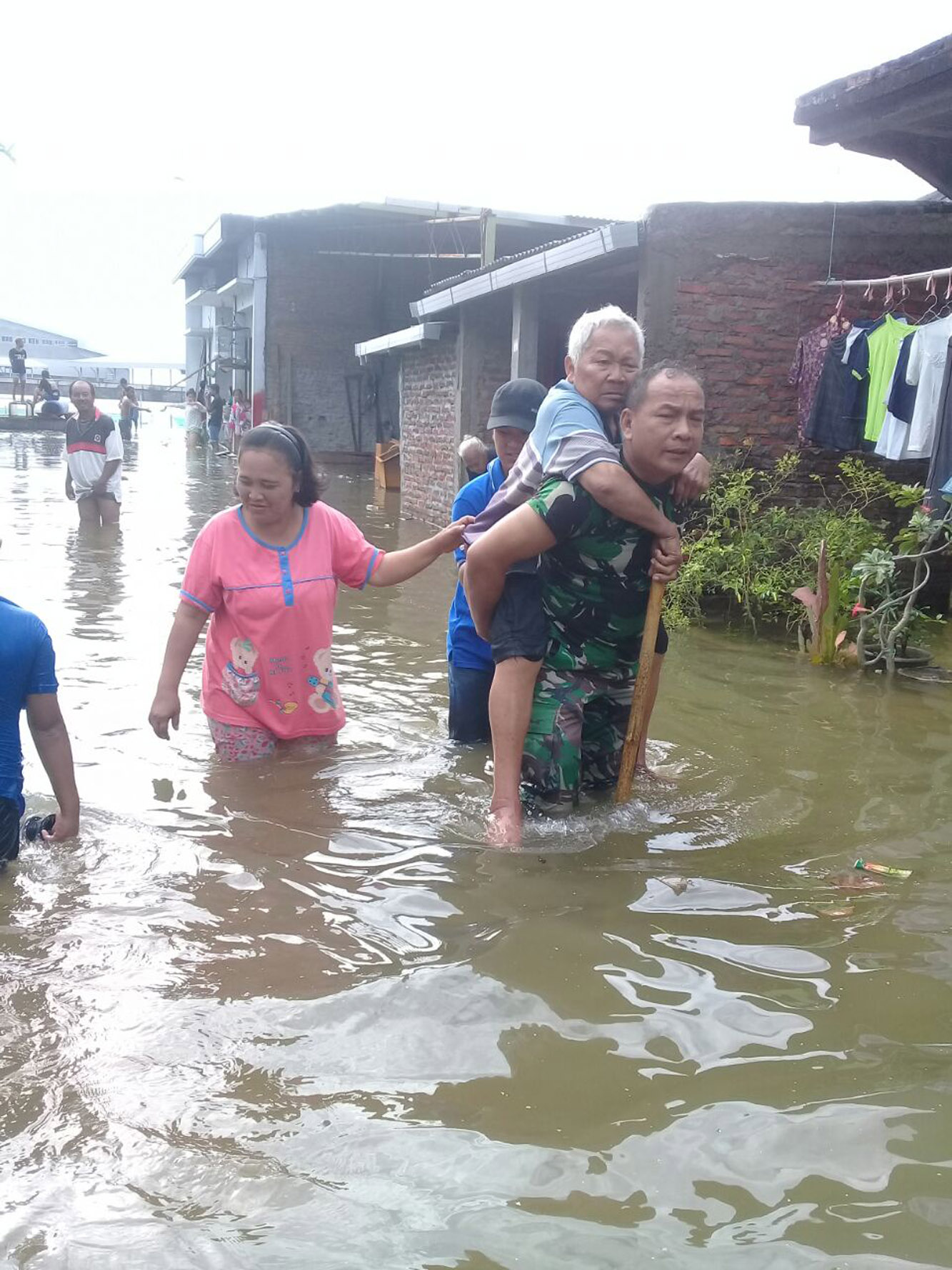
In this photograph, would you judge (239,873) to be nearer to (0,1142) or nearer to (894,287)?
(0,1142)

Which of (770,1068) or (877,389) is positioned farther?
(877,389)

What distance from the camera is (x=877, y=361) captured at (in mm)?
8625

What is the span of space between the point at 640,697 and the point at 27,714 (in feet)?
6.50

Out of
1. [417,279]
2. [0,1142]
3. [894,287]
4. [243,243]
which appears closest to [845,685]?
[894,287]

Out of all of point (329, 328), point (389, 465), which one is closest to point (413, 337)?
point (389, 465)

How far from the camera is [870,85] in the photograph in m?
5.99

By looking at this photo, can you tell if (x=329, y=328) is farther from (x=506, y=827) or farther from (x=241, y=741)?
(x=506, y=827)

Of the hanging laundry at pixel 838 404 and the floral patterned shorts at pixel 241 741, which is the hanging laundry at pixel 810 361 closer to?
the hanging laundry at pixel 838 404

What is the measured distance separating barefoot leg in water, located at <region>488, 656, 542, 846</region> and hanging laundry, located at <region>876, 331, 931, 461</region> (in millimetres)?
5399

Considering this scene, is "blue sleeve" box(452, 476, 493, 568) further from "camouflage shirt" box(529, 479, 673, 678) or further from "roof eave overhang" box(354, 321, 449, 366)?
"roof eave overhang" box(354, 321, 449, 366)

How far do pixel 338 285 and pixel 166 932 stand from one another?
2481cm

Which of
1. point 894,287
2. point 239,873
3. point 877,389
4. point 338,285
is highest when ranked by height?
point 338,285

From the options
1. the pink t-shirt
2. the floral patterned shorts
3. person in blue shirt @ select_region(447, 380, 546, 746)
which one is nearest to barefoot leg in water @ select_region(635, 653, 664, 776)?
person in blue shirt @ select_region(447, 380, 546, 746)

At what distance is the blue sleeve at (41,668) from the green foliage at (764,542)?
5680 mm
